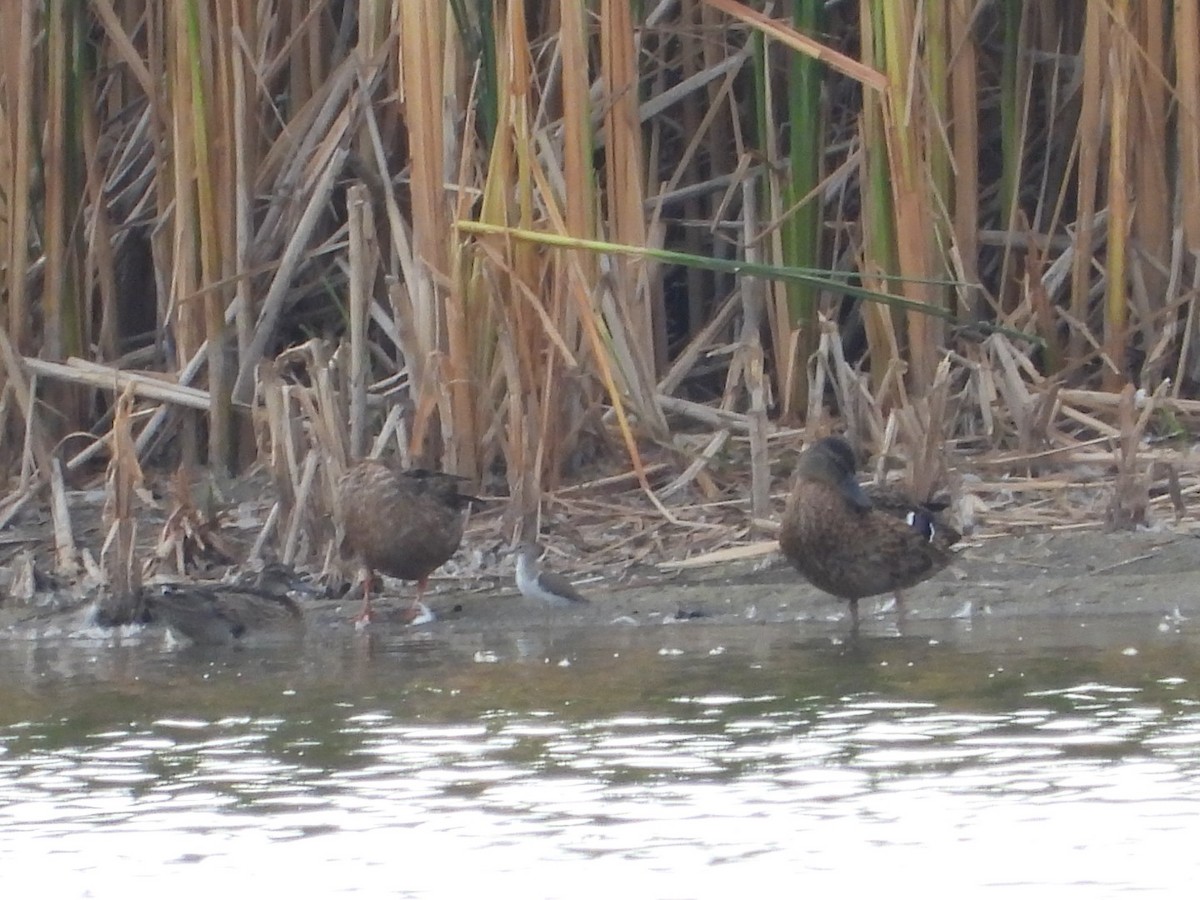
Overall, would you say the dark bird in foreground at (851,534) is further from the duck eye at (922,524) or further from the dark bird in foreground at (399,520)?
the dark bird in foreground at (399,520)

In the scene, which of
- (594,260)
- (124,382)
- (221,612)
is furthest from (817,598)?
(124,382)

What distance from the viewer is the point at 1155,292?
880 centimetres

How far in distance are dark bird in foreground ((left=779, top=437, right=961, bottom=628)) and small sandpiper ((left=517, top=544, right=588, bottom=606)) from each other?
2.05 ft

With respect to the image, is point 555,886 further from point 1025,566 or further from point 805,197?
point 805,197

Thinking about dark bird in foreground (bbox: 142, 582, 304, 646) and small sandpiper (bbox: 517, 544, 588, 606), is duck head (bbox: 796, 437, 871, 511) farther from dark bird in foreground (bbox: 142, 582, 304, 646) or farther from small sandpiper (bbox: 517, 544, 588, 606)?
dark bird in foreground (bbox: 142, 582, 304, 646)

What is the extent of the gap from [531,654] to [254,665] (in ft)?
2.41

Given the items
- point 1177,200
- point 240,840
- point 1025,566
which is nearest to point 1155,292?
point 1177,200

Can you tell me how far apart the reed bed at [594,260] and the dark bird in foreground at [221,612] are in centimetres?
18

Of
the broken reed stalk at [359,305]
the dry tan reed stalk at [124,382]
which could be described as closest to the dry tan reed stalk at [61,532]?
the dry tan reed stalk at [124,382]

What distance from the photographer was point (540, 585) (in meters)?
7.36

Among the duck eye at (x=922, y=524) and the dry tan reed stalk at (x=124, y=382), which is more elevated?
the dry tan reed stalk at (x=124, y=382)

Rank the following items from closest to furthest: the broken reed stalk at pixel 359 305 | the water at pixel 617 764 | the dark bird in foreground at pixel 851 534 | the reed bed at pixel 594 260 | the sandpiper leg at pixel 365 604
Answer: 1. the water at pixel 617 764
2. the dark bird in foreground at pixel 851 534
3. the sandpiper leg at pixel 365 604
4. the reed bed at pixel 594 260
5. the broken reed stalk at pixel 359 305

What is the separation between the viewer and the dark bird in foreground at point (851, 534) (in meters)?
7.27

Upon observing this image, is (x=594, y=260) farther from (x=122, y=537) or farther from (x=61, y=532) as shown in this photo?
(x=61, y=532)
